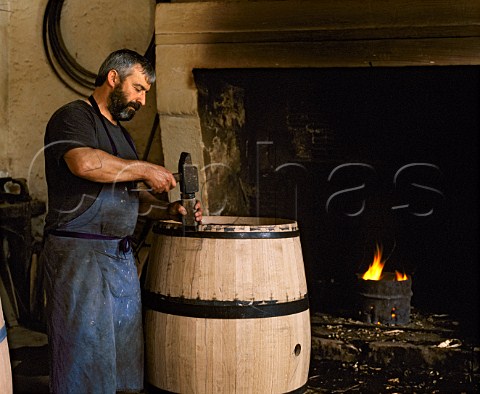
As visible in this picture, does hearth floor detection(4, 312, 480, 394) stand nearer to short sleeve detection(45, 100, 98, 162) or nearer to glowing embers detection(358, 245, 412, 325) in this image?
glowing embers detection(358, 245, 412, 325)

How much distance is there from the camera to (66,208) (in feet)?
8.29

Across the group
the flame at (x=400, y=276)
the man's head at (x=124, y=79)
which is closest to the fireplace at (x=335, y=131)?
the flame at (x=400, y=276)

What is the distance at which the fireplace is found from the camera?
11.6 ft

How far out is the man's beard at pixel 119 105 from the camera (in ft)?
8.72

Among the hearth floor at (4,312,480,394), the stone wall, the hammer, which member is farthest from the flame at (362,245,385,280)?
the hammer

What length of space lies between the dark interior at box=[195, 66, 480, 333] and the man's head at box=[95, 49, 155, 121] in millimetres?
1190

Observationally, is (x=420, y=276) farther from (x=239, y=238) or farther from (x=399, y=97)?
(x=239, y=238)

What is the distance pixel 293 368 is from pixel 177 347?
43cm

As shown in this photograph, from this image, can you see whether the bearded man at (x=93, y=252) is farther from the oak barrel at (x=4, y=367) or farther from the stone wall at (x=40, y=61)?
the stone wall at (x=40, y=61)

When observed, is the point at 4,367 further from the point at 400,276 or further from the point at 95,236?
the point at 400,276

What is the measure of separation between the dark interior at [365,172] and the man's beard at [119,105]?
47.0 inches

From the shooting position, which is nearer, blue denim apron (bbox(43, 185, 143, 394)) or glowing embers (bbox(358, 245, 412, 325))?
blue denim apron (bbox(43, 185, 143, 394))

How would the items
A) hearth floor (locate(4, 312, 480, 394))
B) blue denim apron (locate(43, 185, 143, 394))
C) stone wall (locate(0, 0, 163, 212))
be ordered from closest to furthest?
blue denim apron (locate(43, 185, 143, 394)), hearth floor (locate(4, 312, 480, 394)), stone wall (locate(0, 0, 163, 212))

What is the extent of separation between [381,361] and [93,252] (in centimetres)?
187
